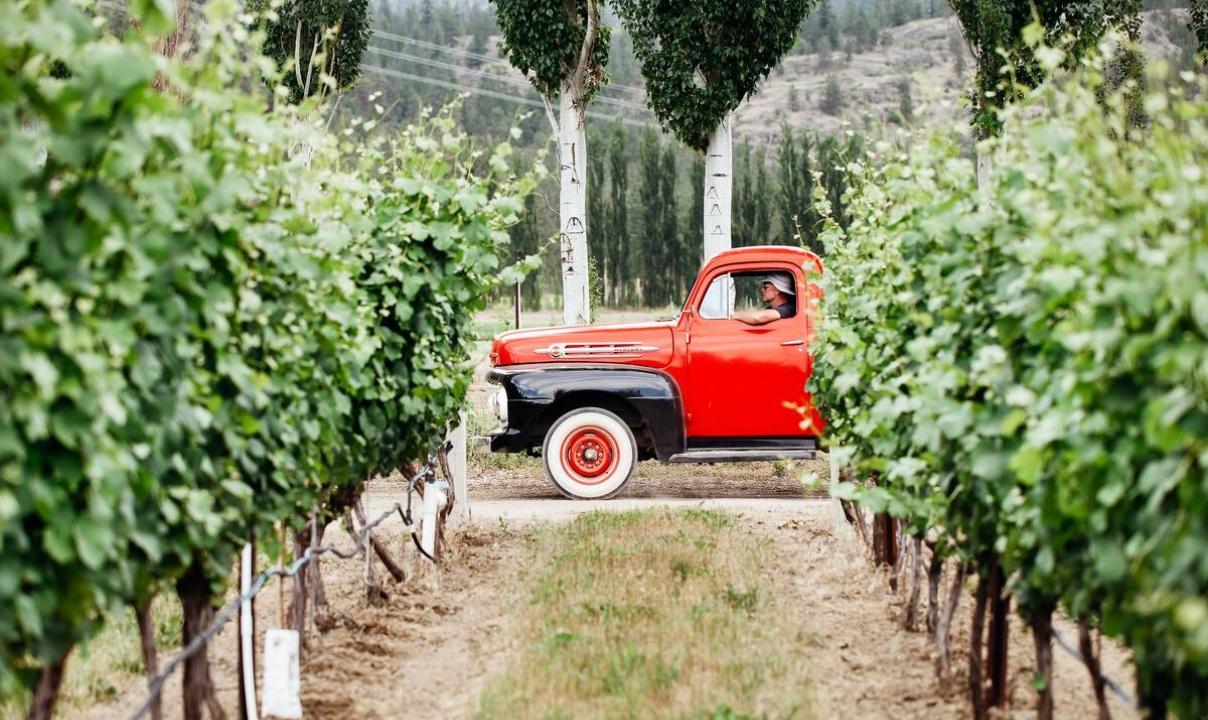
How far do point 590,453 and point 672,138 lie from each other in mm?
79566

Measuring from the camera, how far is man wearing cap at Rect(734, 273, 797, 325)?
479 inches

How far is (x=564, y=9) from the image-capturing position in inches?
779

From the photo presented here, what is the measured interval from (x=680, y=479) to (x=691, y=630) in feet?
24.0

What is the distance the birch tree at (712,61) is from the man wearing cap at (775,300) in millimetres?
6858

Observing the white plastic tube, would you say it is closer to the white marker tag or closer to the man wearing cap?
the white marker tag

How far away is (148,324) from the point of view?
156 inches

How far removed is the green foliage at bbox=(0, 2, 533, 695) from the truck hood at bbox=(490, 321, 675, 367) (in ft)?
19.1

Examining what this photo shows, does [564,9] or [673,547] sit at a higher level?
[564,9]

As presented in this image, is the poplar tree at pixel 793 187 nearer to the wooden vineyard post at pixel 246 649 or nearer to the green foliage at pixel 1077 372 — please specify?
the green foliage at pixel 1077 372

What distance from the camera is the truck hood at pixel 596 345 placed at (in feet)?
40.7

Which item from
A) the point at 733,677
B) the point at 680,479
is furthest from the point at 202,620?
the point at 680,479

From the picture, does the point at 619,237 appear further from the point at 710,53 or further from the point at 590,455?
the point at 590,455

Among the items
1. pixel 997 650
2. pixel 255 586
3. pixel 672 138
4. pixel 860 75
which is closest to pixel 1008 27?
pixel 997 650

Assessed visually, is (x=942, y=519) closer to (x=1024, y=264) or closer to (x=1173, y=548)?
(x=1024, y=264)
